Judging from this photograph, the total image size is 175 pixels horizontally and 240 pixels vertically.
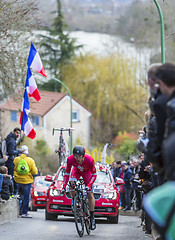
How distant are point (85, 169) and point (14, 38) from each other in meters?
7.96

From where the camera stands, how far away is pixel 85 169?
1288cm

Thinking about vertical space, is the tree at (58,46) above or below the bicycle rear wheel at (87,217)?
above

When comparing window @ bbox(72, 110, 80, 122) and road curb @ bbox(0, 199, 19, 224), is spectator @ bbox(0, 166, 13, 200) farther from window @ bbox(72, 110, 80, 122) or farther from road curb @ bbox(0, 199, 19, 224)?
window @ bbox(72, 110, 80, 122)

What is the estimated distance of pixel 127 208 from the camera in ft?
72.7

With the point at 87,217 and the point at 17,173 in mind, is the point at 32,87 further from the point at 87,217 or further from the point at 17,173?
the point at 87,217

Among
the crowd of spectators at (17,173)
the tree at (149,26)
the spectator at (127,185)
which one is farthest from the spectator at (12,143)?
the spectator at (127,185)

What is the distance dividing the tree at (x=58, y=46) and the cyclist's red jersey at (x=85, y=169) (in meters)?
52.2

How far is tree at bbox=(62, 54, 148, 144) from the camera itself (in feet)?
207

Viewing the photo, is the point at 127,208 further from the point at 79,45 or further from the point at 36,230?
the point at 79,45

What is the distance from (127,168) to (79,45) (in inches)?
1796

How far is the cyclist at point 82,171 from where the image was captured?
40.3ft

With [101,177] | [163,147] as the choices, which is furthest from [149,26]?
[163,147]

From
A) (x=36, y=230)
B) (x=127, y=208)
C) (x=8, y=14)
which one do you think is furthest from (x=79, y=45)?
(x=36, y=230)

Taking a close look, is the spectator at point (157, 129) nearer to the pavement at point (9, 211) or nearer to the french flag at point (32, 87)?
the pavement at point (9, 211)
